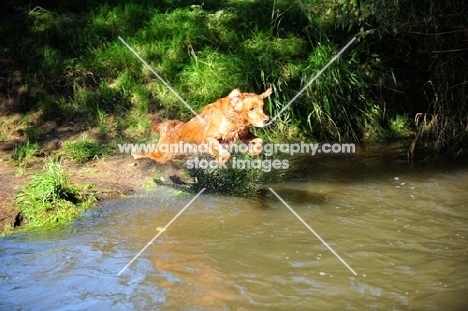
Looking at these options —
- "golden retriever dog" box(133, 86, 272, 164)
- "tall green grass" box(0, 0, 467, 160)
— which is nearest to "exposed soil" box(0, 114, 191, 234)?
"tall green grass" box(0, 0, 467, 160)

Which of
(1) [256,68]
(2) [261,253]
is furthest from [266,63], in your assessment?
(2) [261,253]

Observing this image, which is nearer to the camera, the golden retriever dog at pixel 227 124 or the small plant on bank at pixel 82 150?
the golden retriever dog at pixel 227 124

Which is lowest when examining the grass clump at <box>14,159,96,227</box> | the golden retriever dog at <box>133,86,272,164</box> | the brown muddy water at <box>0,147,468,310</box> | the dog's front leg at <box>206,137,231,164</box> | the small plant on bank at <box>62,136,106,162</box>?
the brown muddy water at <box>0,147,468,310</box>

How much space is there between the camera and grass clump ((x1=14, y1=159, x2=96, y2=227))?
7504mm

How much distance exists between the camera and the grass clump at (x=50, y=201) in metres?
7.50

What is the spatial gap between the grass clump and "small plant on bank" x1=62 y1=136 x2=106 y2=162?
161 cm

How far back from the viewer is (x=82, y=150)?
9773 millimetres

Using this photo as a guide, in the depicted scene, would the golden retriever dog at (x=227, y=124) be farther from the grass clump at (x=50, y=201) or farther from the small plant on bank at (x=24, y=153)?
the small plant on bank at (x=24, y=153)

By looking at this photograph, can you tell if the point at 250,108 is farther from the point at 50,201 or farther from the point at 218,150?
the point at 50,201

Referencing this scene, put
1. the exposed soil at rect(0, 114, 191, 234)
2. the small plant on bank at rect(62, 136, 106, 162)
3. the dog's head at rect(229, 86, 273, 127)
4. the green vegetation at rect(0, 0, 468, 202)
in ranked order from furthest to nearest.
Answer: the green vegetation at rect(0, 0, 468, 202)
the small plant on bank at rect(62, 136, 106, 162)
the exposed soil at rect(0, 114, 191, 234)
the dog's head at rect(229, 86, 273, 127)

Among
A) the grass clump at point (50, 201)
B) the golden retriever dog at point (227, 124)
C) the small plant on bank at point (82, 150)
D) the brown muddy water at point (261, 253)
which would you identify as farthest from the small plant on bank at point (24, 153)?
the golden retriever dog at point (227, 124)

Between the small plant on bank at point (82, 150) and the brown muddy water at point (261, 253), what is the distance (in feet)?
5.49

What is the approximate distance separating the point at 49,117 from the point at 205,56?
10.1 feet

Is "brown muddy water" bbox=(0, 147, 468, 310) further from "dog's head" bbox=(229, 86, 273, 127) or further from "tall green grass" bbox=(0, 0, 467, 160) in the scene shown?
"tall green grass" bbox=(0, 0, 467, 160)
